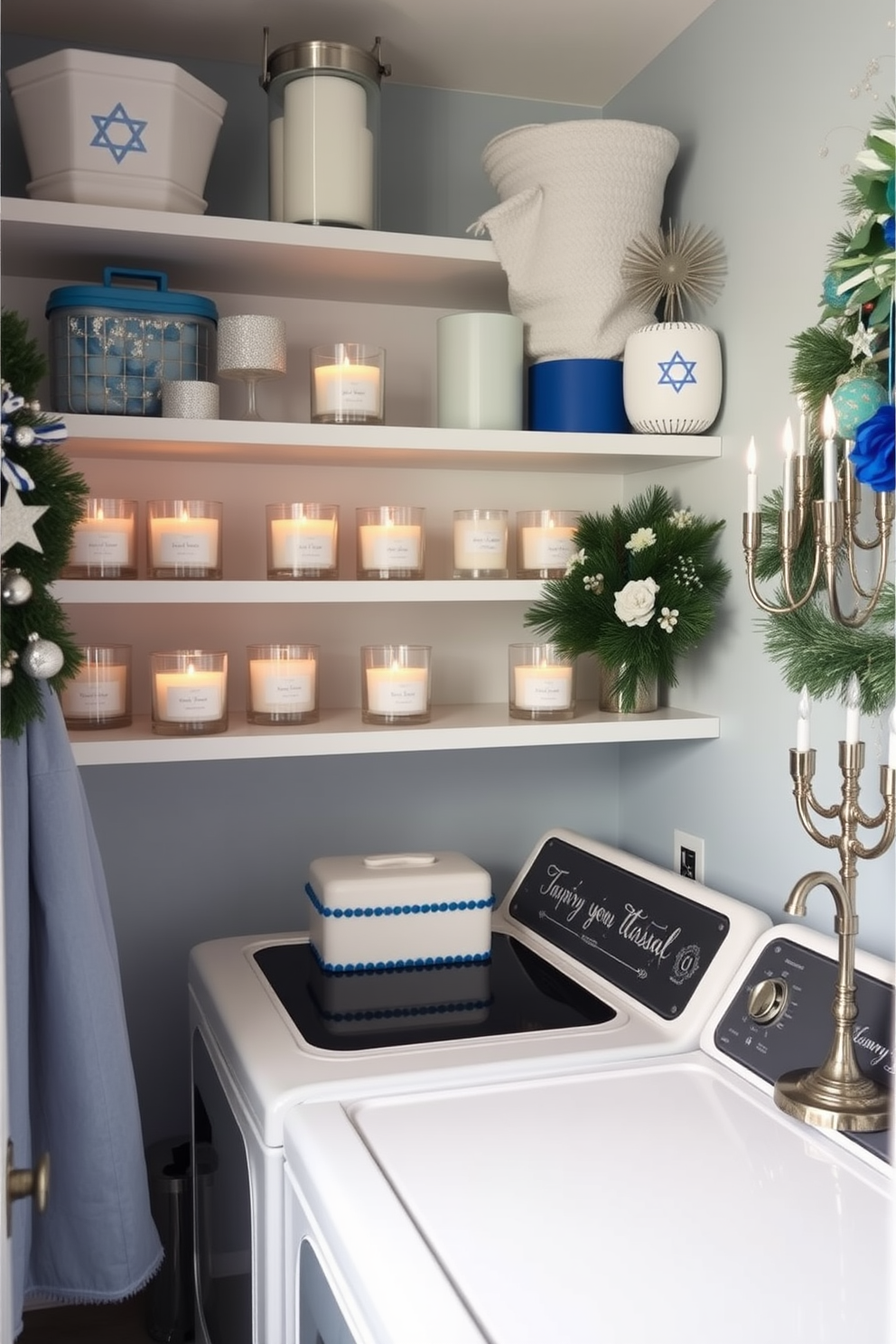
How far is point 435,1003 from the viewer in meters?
1.57

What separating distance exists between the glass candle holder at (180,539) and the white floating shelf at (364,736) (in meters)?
0.22

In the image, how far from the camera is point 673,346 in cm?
173

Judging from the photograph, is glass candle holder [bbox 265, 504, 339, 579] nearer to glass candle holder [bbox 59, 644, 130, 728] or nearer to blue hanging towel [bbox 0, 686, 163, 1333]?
glass candle holder [bbox 59, 644, 130, 728]

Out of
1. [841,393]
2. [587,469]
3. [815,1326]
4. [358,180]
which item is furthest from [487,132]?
[815,1326]

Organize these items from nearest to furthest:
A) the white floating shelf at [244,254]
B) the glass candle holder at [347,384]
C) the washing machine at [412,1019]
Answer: the washing machine at [412,1019], the white floating shelf at [244,254], the glass candle holder at [347,384]

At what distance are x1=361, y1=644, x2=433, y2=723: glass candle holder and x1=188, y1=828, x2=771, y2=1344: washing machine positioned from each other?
1.12 feet

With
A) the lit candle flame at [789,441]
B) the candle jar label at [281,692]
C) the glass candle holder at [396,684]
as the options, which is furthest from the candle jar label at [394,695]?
the lit candle flame at [789,441]

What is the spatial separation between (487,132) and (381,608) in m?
0.80

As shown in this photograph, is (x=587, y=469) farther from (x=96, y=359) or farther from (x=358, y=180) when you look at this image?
(x=96, y=359)

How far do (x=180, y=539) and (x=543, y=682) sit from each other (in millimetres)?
561

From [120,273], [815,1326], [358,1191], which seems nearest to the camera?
[815,1326]

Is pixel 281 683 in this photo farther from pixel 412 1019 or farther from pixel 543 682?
pixel 412 1019

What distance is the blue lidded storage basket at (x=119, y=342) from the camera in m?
1.65

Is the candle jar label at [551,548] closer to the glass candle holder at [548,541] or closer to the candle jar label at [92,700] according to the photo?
the glass candle holder at [548,541]
